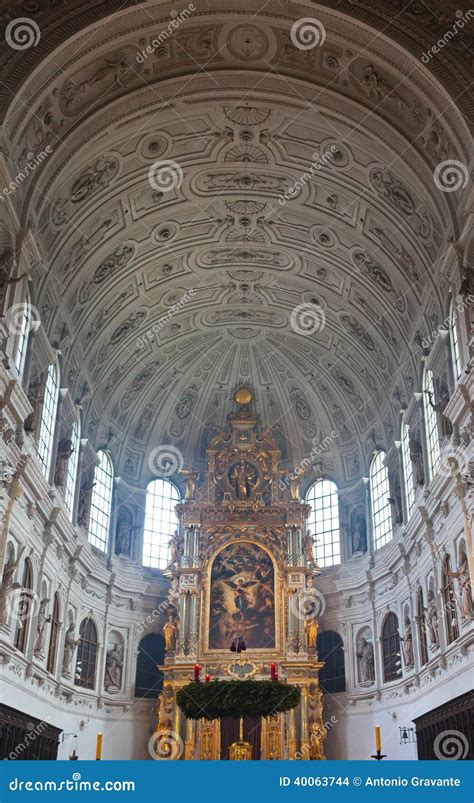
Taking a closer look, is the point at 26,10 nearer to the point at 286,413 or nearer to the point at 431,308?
the point at 431,308

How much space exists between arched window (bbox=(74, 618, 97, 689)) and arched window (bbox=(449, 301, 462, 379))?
16231 millimetres

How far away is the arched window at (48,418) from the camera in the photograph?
24.1m

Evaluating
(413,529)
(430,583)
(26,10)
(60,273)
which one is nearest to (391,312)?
(413,529)

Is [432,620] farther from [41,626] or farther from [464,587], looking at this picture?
[41,626]

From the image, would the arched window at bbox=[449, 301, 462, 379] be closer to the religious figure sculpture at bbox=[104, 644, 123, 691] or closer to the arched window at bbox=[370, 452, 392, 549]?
the arched window at bbox=[370, 452, 392, 549]

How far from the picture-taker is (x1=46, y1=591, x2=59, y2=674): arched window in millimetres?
24312
